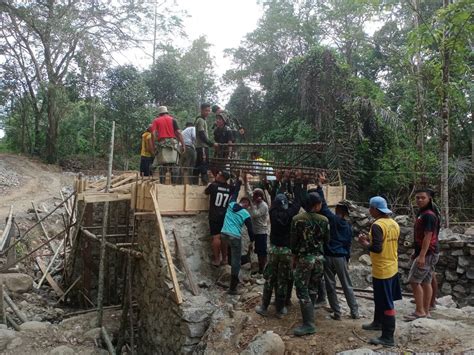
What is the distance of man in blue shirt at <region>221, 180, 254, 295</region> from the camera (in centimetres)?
635

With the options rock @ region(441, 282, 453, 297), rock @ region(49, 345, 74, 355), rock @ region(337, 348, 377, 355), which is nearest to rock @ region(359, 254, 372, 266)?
rock @ region(441, 282, 453, 297)

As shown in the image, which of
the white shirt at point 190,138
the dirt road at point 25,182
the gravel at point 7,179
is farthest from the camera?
the gravel at point 7,179

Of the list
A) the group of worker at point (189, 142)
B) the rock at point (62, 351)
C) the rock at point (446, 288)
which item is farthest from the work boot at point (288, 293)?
the rock at point (446, 288)

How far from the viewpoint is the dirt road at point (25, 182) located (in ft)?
47.5

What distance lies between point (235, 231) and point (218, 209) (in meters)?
0.71

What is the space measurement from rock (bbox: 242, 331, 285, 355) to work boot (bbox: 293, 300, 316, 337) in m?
0.26

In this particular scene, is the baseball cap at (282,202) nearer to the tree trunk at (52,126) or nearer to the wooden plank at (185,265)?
the wooden plank at (185,265)

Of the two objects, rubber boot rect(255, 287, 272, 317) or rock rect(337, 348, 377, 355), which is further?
rubber boot rect(255, 287, 272, 317)

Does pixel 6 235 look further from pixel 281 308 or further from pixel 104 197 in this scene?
pixel 281 308

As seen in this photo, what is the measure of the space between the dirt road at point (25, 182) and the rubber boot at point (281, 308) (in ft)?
33.4

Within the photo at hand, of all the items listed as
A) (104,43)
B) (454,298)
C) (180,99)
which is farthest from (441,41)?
(104,43)

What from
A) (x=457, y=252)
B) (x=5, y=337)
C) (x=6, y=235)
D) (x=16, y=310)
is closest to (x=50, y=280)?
(x=6, y=235)

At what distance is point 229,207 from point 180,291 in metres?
1.52

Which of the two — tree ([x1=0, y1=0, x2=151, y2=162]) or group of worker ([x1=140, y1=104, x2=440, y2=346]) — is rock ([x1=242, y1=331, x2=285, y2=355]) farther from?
tree ([x1=0, y1=0, x2=151, y2=162])
